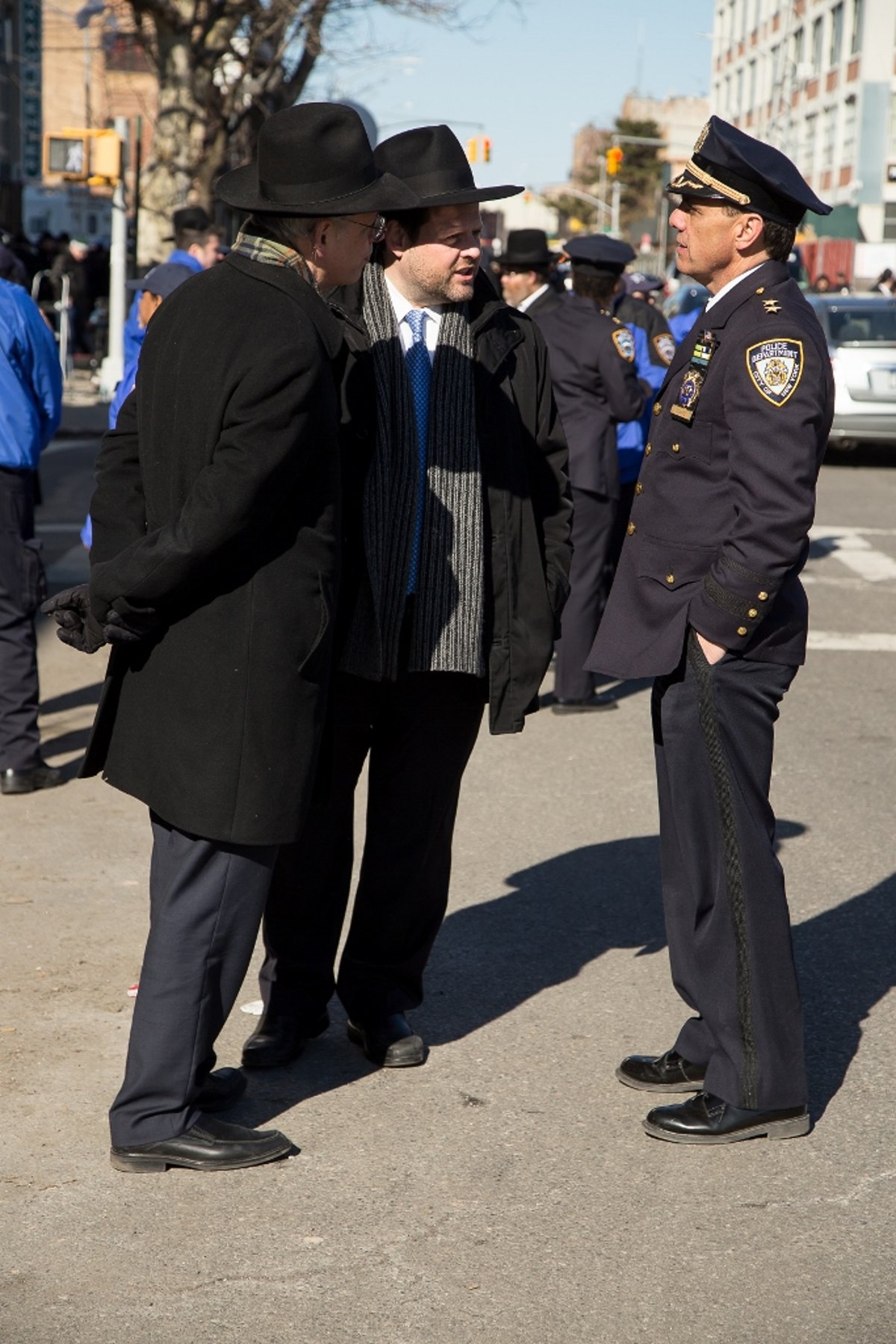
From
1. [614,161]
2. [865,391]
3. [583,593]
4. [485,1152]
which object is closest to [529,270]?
[583,593]

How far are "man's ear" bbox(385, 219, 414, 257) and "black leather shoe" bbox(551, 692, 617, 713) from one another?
4.34 metres

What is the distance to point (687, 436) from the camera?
3746 millimetres

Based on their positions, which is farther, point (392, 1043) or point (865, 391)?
point (865, 391)

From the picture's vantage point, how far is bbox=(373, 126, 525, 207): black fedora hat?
12.5 ft

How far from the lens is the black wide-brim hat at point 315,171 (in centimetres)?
332

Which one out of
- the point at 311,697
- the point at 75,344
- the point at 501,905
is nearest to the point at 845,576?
the point at 501,905

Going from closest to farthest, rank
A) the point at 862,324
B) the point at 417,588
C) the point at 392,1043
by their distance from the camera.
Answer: the point at 417,588
the point at 392,1043
the point at 862,324

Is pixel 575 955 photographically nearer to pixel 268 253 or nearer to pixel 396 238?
pixel 396 238

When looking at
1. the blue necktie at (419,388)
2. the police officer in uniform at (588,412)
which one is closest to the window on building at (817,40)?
the police officer in uniform at (588,412)

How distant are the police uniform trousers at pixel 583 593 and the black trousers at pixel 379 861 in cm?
387

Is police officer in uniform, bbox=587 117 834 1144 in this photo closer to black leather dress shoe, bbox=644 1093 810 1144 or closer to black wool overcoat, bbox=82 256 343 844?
black leather dress shoe, bbox=644 1093 810 1144

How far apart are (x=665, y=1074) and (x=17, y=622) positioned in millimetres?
3478

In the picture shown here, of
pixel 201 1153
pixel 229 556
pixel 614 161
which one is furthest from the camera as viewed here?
pixel 614 161

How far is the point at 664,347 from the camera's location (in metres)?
9.07
